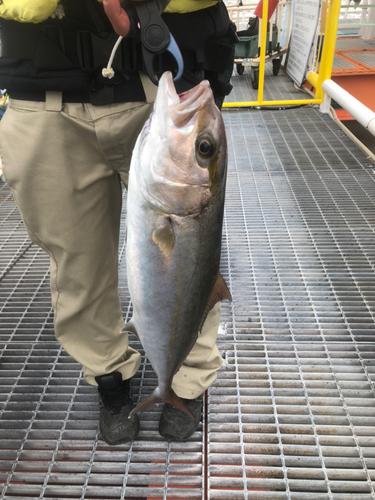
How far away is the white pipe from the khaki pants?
2.41 metres

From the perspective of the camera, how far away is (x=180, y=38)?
1.17m

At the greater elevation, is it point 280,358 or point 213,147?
point 213,147

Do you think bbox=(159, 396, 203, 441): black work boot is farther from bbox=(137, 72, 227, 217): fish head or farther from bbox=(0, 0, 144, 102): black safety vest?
bbox=(0, 0, 144, 102): black safety vest

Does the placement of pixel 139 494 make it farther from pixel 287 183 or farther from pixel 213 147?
pixel 287 183

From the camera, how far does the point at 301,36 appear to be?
19.9 feet

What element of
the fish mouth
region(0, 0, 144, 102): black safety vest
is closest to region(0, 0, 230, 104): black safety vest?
region(0, 0, 144, 102): black safety vest

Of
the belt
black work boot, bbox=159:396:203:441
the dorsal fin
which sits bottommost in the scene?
black work boot, bbox=159:396:203:441

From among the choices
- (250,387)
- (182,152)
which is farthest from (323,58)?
(182,152)

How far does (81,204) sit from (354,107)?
3.10 metres

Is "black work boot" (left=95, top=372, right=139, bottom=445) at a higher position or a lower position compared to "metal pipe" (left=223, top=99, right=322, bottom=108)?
lower

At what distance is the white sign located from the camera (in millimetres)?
5300

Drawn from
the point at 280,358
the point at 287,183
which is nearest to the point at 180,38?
the point at 280,358

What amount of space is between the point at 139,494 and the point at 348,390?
39.7 inches

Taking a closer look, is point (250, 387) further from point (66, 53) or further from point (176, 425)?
point (66, 53)
